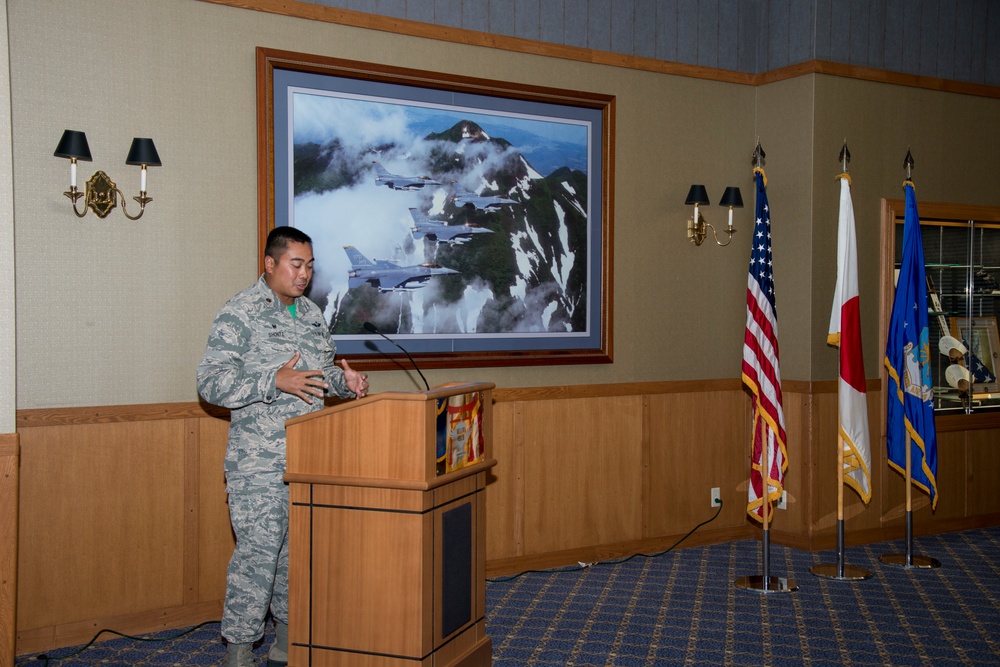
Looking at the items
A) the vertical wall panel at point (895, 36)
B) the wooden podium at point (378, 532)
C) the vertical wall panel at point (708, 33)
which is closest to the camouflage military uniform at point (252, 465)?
the wooden podium at point (378, 532)

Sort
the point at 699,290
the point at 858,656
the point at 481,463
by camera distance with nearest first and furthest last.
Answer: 1. the point at 481,463
2. the point at 858,656
3. the point at 699,290

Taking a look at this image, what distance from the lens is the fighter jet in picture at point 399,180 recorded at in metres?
5.02

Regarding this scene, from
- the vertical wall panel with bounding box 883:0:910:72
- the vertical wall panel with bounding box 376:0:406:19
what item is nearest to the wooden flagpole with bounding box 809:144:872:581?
the vertical wall panel with bounding box 883:0:910:72

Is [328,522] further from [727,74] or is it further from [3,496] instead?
[727,74]

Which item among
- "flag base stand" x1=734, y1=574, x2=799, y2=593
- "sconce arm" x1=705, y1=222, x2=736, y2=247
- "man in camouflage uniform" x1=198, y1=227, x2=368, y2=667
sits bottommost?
"flag base stand" x1=734, y1=574, x2=799, y2=593

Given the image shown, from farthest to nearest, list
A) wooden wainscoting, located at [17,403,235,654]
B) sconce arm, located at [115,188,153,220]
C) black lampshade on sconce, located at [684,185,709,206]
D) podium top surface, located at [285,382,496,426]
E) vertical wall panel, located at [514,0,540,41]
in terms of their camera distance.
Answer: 1. black lampshade on sconce, located at [684,185,709,206]
2. vertical wall panel, located at [514,0,540,41]
3. sconce arm, located at [115,188,153,220]
4. wooden wainscoting, located at [17,403,235,654]
5. podium top surface, located at [285,382,496,426]

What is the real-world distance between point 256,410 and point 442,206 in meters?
1.85

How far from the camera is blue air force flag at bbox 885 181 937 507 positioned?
5.73 metres

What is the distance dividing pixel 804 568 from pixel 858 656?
5.03ft

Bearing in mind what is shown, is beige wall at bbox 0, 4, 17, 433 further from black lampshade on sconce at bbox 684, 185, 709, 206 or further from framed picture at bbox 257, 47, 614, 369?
black lampshade on sconce at bbox 684, 185, 709, 206

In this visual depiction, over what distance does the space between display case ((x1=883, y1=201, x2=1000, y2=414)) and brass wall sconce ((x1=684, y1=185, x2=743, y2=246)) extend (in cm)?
120

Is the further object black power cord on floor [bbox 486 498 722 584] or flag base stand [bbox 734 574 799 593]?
black power cord on floor [bbox 486 498 722 584]

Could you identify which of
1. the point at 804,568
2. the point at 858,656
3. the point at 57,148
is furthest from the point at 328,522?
the point at 804,568

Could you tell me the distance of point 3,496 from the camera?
3553 millimetres
